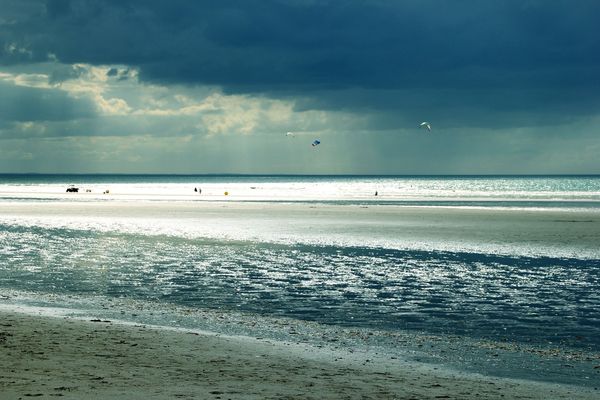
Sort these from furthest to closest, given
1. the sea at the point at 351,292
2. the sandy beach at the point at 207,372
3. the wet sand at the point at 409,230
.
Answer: the wet sand at the point at 409,230 → the sea at the point at 351,292 → the sandy beach at the point at 207,372

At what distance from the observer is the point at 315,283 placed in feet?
94.8

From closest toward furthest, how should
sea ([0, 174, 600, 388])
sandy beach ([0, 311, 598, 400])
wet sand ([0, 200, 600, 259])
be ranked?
sandy beach ([0, 311, 598, 400]), sea ([0, 174, 600, 388]), wet sand ([0, 200, 600, 259])

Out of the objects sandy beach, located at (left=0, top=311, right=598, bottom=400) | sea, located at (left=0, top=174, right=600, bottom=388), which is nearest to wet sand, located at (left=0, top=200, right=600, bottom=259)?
sea, located at (left=0, top=174, right=600, bottom=388)

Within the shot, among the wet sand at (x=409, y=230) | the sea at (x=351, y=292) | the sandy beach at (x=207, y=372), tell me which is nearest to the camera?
the sandy beach at (x=207, y=372)

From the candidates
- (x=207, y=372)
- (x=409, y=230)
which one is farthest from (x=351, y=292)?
(x=409, y=230)

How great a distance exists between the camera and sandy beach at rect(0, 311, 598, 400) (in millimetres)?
13328

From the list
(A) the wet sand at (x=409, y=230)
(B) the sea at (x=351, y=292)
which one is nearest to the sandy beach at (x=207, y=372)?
(B) the sea at (x=351, y=292)

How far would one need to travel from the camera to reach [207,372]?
14891 mm

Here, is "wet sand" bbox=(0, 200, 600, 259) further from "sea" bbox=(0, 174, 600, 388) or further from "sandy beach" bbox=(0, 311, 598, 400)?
"sandy beach" bbox=(0, 311, 598, 400)

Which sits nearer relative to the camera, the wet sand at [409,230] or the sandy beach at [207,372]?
the sandy beach at [207,372]

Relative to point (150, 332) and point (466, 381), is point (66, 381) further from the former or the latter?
point (466, 381)

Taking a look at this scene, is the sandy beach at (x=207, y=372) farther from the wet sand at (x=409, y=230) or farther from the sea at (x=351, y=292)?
the wet sand at (x=409, y=230)

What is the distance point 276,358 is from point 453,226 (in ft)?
157

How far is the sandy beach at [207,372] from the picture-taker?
1333cm
